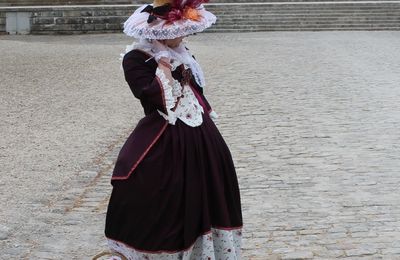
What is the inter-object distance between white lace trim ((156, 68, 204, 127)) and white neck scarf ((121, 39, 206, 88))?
0.11 meters

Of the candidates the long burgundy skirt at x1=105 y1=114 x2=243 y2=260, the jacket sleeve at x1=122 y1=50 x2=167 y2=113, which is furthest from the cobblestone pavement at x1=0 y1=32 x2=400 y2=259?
the jacket sleeve at x1=122 y1=50 x2=167 y2=113

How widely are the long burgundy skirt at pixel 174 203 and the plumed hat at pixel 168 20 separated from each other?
45 centimetres

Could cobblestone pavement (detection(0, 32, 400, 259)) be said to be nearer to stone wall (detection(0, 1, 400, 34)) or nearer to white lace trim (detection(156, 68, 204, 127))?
white lace trim (detection(156, 68, 204, 127))

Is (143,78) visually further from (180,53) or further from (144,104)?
(180,53)

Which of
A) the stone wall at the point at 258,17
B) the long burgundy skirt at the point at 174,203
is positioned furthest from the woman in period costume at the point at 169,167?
the stone wall at the point at 258,17

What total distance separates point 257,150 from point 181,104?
3.74m

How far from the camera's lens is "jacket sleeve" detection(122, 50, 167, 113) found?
332cm

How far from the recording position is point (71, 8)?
2420 centimetres

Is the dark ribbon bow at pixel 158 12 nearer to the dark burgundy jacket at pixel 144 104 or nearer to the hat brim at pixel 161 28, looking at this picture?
the hat brim at pixel 161 28

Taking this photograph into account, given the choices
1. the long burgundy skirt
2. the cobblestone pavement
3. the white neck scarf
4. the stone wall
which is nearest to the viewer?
the long burgundy skirt

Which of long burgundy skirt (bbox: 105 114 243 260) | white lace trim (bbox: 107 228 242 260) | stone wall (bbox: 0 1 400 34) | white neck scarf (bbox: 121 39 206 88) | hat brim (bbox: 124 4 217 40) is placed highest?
stone wall (bbox: 0 1 400 34)

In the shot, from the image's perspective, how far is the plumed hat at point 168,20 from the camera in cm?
337

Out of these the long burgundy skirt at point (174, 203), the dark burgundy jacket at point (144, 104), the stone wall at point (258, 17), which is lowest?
the long burgundy skirt at point (174, 203)

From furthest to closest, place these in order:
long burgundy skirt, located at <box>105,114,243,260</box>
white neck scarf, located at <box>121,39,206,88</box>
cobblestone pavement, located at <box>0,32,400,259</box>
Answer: cobblestone pavement, located at <box>0,32,400,259</box>
white neck scarf, located at <box>121,39,206,88</box>
long burgundy skirt, located at <box>105,114,243,260</box>
